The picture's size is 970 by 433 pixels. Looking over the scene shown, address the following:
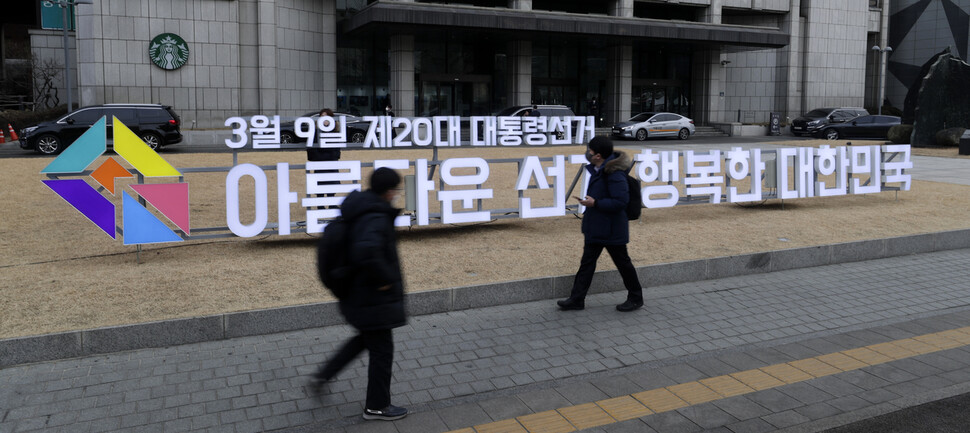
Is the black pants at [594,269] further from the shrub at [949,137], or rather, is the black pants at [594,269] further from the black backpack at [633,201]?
the shrub at [949,137]

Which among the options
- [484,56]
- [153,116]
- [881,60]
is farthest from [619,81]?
[153,116]

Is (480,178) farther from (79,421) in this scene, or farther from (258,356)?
(79,421)

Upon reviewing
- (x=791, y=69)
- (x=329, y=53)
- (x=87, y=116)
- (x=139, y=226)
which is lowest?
(x=139, y=226)

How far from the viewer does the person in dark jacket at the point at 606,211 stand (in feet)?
24.0

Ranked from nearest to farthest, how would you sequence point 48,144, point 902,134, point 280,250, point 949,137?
point 280,250
point 48,144
point 949,137
point 902,134

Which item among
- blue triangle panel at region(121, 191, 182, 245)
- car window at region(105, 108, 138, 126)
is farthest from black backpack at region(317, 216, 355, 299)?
car window at region(105, 108, 138, 126)

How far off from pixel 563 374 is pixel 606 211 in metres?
1.91

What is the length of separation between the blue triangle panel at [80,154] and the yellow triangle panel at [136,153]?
6.8 inches

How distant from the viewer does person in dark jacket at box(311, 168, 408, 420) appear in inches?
187

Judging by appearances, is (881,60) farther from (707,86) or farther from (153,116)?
(153,116)

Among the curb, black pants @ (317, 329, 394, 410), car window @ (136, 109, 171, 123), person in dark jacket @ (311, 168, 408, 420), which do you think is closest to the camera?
person in dark jacket @ (311, 168, 408, 420)

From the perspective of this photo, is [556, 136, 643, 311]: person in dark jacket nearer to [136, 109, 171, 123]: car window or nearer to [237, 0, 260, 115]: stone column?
[136, 109, 171, 123]: car window

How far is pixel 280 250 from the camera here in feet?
31.7

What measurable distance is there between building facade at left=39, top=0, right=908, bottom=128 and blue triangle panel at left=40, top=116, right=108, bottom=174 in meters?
23.5
